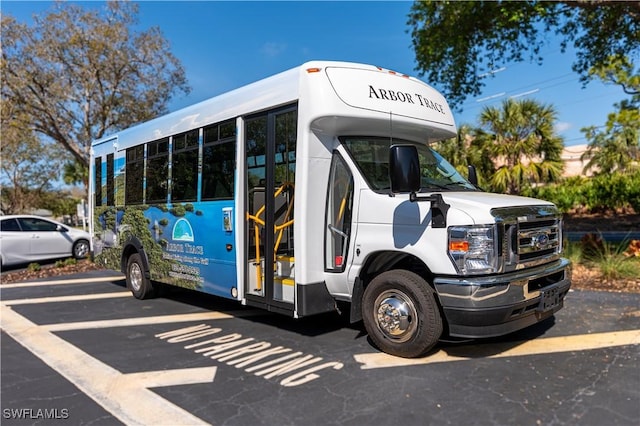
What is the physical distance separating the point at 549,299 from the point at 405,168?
77.5 inches

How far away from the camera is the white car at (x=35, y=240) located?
12.8m

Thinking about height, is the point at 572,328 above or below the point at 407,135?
below

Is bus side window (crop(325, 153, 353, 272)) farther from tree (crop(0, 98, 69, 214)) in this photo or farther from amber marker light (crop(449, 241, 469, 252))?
tree (crop(0, 98, 69, 214))

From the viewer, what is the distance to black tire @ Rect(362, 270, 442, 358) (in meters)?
4.33

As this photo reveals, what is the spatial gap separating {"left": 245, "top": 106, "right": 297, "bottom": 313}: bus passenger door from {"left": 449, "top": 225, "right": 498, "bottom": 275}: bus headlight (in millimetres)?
2006

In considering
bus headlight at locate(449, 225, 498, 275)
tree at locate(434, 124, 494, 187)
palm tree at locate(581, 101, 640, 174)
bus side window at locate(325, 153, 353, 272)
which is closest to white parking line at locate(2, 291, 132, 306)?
bus side window at locate(325, 153, 353, 272)

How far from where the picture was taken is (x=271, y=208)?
5387 mm

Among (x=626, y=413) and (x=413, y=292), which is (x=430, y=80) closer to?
(x=413, y=292)

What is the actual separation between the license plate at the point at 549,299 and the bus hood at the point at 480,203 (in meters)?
0.88

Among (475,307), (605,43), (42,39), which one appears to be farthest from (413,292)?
(42,39)

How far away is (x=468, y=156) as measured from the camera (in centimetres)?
1777

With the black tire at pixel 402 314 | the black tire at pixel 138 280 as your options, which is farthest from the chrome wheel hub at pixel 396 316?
the black tire at pixel 138 280

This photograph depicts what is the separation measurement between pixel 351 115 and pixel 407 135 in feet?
3.78

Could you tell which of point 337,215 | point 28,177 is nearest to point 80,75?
point 337,215
